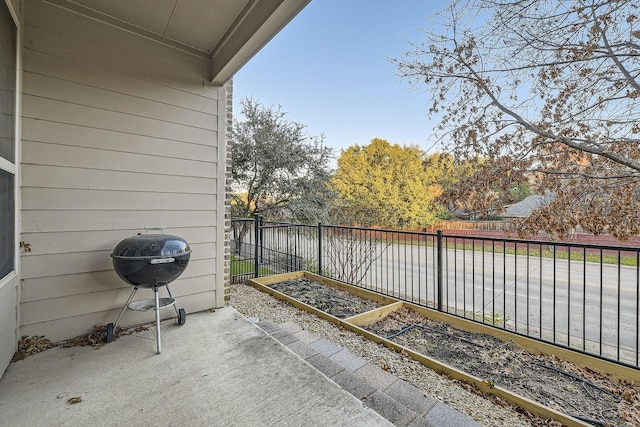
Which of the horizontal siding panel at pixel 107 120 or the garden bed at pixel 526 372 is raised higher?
the horizontal siding panel at pixel 107 120

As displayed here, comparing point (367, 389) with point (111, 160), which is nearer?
point (367, 389)

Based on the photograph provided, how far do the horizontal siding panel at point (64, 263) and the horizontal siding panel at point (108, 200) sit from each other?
378 mm

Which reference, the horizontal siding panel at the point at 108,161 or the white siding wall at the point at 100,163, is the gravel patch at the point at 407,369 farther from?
the horizontal siding panel at the point at 108,161

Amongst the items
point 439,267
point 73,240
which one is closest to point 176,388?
point 73,240

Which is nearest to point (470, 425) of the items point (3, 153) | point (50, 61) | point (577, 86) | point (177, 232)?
point (177, 232)

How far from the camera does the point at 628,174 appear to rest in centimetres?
352

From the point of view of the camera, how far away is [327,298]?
408cm

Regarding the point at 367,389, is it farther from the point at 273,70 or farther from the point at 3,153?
the point at 273,70

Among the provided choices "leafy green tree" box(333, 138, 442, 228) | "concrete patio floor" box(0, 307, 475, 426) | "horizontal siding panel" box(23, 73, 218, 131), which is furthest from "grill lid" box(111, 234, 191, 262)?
"leafy green tree" box(333, 138, 442, 228)

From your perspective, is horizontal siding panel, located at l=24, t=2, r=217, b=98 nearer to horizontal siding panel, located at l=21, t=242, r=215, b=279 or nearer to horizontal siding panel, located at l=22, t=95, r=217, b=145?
horizontal siding panel, located at l=22, t=95, r=217, b=145

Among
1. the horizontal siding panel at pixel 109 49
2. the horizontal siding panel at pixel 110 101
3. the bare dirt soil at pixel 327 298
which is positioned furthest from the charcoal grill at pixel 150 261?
the bare dirt soil at pixel 327 298

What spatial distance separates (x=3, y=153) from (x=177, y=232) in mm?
1306

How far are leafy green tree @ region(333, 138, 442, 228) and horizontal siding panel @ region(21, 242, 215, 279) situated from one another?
11092 mm

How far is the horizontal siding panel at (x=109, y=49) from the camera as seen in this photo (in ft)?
6.97
